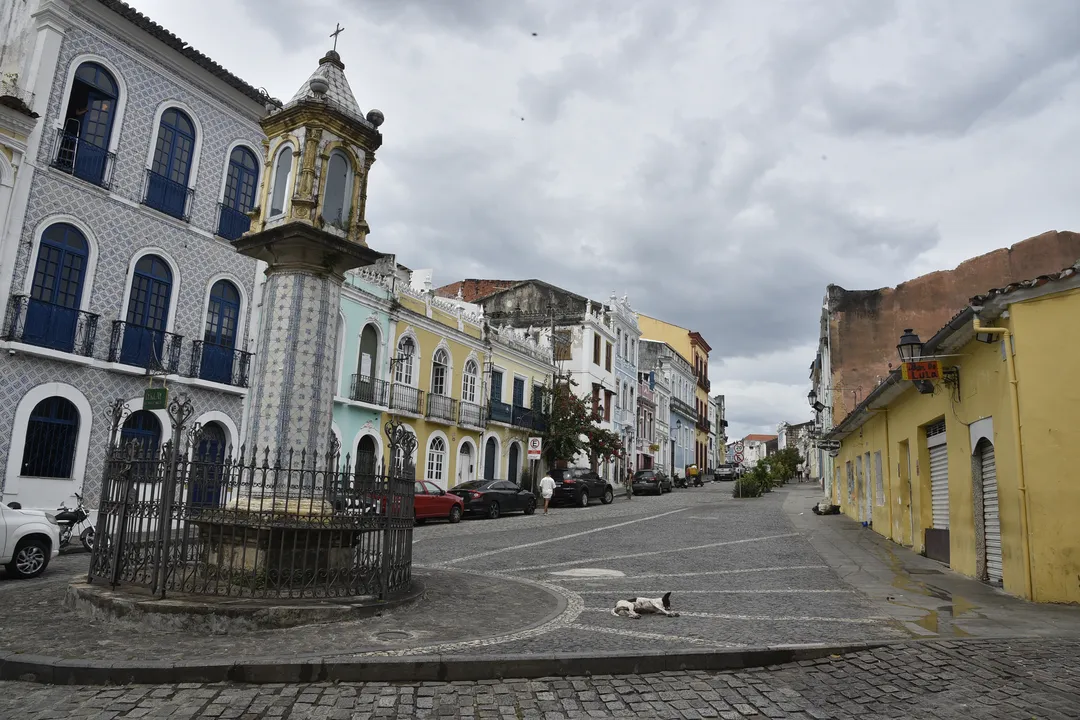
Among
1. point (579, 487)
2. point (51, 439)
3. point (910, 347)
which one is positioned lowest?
point (579, 487)

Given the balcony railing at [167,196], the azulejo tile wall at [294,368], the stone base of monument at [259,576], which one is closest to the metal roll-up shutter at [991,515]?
the stone base of monument at [259,576]

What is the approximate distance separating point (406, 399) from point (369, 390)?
2.01m

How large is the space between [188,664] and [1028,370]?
926 centimetres

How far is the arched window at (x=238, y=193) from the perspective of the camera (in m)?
18.3

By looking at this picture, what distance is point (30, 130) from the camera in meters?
14.2

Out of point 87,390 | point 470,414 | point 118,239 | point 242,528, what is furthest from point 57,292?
point 470,414

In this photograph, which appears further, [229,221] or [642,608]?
[229,221]

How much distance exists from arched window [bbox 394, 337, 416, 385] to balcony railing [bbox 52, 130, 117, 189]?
1050 centimetres

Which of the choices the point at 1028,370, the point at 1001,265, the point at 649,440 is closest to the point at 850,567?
the point at 1028,370

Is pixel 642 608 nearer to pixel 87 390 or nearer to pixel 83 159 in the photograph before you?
pixel 87 390

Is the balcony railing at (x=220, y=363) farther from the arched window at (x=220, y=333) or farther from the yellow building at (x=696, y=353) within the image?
the yellow building at (x=696, y=353)

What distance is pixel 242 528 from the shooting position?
→ 716 cm

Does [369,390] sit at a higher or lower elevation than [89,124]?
lower

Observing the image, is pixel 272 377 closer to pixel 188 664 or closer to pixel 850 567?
pixel 188 664
